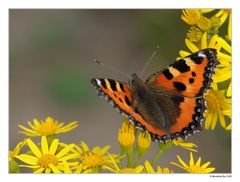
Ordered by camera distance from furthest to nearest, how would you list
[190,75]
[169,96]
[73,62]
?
[73,62], [169,96], [190,75]

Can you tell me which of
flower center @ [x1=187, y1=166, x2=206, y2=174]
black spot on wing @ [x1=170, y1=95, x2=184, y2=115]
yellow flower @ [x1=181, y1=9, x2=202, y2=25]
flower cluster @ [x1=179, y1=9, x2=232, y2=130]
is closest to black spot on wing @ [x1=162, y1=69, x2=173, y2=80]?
black spot on wing @ [x1=170, y1=95, x2=184, y2=115]

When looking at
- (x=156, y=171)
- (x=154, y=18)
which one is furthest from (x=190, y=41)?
(x=154, y=18)

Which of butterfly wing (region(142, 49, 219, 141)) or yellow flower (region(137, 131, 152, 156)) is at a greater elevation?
butterfly wing (region(142, 49, 219, 141))

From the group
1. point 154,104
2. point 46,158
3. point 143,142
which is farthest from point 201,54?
point 46,158

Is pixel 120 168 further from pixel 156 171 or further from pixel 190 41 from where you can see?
pixel 190 41

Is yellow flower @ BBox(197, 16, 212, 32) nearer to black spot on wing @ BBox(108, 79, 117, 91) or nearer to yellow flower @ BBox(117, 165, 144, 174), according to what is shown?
black spot on wing @ BBox(108, 79, 117, 91)

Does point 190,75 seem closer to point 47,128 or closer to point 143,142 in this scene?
point 143,142

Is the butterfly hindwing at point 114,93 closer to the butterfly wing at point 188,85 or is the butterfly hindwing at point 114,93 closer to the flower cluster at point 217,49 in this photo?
the butterfly wing at point 188,85
